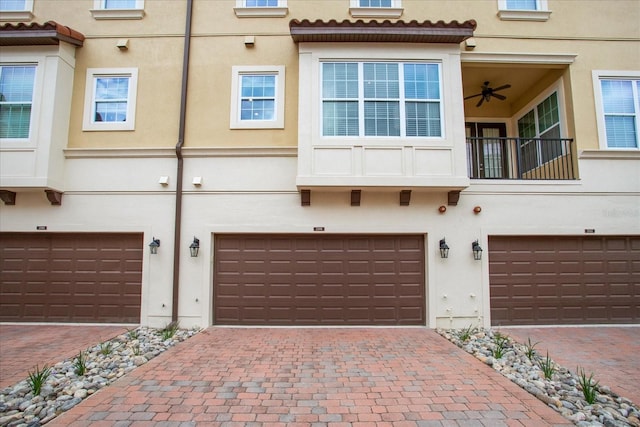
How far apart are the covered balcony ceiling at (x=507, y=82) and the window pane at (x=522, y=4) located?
1.46 meters

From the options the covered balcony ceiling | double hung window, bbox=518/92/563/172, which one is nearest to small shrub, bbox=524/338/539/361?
double hung window, bbox=518/92/563/172

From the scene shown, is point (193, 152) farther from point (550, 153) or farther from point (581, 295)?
point (581, 295)

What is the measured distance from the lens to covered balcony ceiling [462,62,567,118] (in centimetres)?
792

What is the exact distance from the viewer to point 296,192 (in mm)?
7277

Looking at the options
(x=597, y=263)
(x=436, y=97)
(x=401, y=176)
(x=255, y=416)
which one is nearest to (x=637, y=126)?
(x=597, y=263)

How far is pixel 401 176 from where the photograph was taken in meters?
6.83

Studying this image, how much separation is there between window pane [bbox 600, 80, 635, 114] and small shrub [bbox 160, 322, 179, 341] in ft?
35.0

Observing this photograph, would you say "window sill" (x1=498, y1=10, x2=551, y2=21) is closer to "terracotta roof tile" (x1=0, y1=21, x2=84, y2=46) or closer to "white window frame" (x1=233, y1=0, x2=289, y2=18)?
"white window frame" (x1=233, y1=0, x2=289, y2=18)

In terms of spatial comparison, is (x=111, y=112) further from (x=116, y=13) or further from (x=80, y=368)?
(x=80, y=368)

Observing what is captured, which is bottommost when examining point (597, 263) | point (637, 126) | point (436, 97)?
point (597, 263)

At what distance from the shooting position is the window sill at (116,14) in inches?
303

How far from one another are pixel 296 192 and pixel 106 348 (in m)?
4.44

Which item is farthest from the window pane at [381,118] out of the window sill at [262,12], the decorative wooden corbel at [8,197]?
the decorative wooden corbel at [8,197]

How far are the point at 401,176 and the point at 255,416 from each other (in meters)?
5.02
